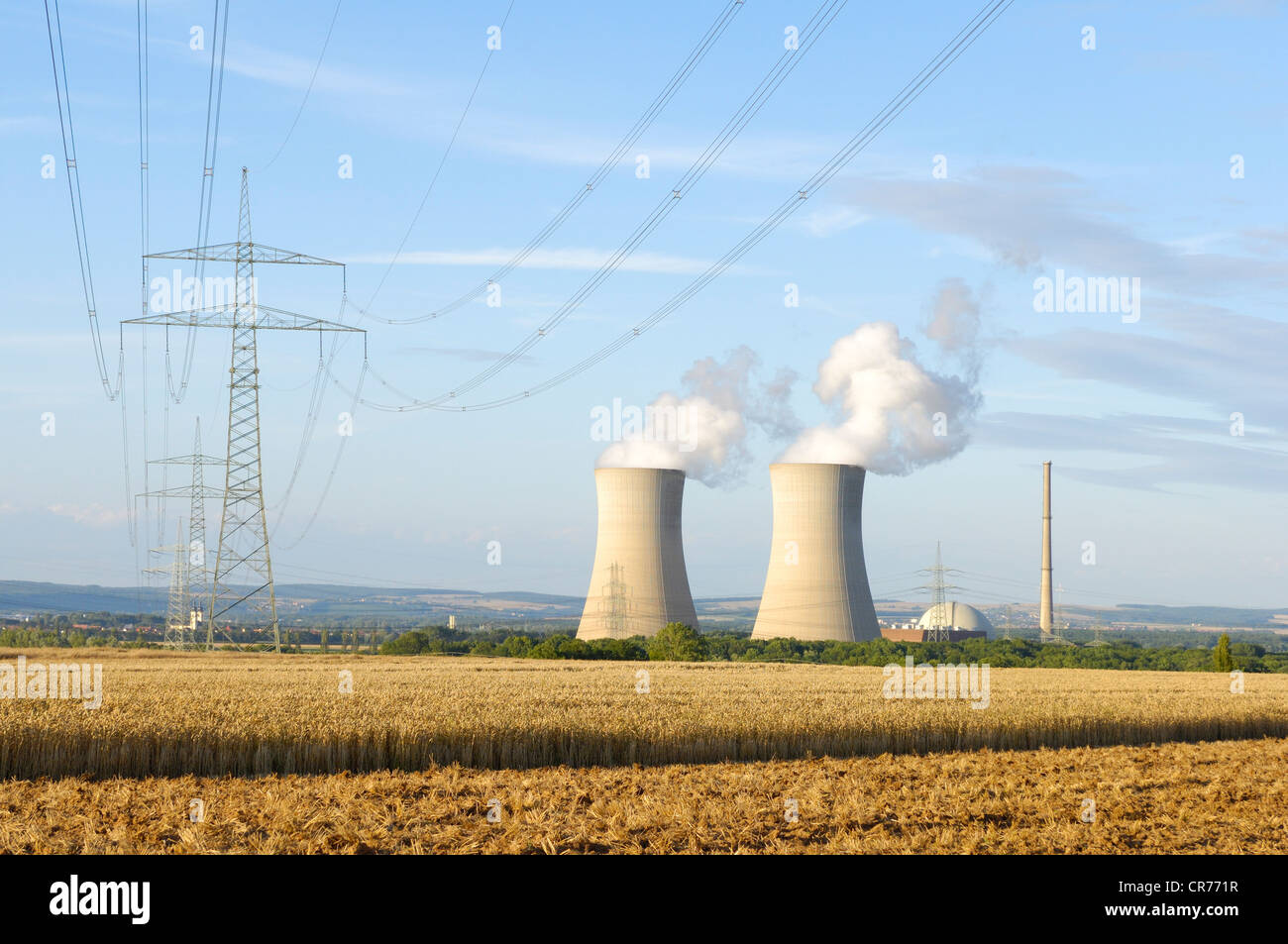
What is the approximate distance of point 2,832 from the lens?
961 centimetres

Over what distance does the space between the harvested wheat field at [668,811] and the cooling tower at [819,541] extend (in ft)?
90.6

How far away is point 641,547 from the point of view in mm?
45281

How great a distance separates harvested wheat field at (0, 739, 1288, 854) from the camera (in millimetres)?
9758

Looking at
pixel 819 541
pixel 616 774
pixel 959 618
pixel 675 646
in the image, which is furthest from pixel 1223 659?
pixel 959 618

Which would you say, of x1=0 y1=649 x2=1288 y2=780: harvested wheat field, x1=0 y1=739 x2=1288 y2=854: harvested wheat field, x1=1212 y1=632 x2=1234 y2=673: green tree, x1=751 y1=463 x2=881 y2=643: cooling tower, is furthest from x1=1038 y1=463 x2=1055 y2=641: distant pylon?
x1=0 y1=739 x2=1288 y2=854: harvested wheat field

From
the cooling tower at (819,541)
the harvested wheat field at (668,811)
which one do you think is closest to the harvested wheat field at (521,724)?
the harvested wheat field at (668,811)

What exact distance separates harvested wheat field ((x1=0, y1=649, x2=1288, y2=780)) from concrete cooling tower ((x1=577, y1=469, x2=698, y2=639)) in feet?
60.4

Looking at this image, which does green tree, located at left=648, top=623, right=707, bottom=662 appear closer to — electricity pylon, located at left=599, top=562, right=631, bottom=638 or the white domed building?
electricity pylon, located at left=599, top=562, right=631, bottom=638

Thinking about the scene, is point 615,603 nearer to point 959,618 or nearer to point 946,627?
point 946,627

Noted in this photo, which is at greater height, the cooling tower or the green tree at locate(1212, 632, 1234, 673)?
the cooling tower

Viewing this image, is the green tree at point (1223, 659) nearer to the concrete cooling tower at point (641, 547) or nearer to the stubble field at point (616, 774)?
the concrete cooling tower at point (641, 547)

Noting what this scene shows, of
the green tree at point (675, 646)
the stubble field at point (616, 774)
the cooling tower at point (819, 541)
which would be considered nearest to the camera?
the stubble field at point (616, 774)

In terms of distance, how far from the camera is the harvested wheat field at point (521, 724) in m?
13.7

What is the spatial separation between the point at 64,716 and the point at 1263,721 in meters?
22.1
